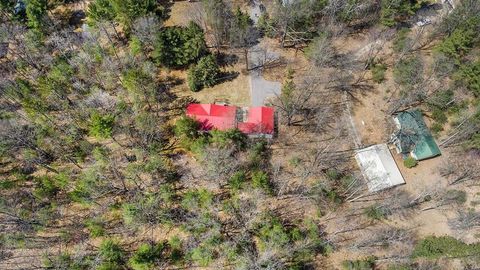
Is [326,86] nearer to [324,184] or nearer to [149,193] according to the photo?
[324,184]

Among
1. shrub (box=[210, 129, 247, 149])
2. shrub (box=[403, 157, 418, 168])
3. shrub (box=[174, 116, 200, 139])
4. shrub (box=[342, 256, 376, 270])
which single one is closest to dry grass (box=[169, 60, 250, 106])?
shrub (box=[174, 116, 200, 139])

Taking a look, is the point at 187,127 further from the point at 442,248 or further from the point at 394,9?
the point at 394,9

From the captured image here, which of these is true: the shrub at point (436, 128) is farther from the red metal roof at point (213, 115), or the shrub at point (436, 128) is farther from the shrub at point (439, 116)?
the red metal roof at point (213, 115)

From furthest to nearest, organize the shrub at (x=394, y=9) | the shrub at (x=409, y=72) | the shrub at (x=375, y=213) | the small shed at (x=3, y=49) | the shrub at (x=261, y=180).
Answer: the small shed at (x=3, y=49)
the shrub at (x=394, y=9)
the shrub at (x=409, y=72)
the shrub at (x=375, y=213)
the shrub at (x=261, y=180)

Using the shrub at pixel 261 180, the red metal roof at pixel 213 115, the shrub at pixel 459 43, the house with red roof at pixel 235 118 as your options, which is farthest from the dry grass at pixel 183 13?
the shrub at pixel 459 43

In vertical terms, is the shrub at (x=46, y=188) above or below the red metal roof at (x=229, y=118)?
below

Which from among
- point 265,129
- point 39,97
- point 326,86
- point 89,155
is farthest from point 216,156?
point 39,97

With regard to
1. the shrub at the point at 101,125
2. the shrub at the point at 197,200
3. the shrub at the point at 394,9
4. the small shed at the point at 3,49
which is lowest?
the shrub at the point at 197,200
